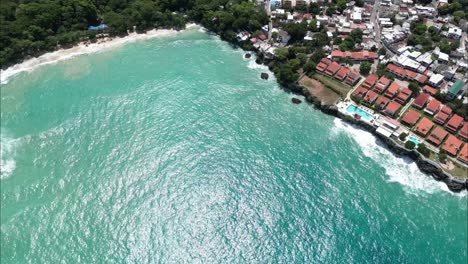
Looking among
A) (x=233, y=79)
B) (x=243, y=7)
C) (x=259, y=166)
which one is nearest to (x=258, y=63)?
(x=233, y=79)

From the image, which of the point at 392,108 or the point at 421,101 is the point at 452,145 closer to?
the point at 421,101

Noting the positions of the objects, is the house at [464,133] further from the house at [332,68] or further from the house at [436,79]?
the house at [332,68]

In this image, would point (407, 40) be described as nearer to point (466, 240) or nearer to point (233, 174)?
point (466, 240)

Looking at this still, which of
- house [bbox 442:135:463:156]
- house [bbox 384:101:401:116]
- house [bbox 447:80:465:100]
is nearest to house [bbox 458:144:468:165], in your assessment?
house [bbox 442:135:463:156]

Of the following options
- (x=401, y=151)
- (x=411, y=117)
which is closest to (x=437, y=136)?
(x=411, y=117)

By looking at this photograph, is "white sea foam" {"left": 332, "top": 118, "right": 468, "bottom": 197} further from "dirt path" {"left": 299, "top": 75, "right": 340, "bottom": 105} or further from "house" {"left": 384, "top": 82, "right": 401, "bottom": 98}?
"house" {"left": 384, "top": 82, "right": 401, "bottom": 98}

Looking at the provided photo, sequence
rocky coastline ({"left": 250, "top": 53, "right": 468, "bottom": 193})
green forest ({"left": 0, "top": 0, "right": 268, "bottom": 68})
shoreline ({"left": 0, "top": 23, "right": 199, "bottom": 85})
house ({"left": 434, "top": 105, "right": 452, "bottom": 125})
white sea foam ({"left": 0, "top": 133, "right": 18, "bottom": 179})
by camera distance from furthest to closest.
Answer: green forest ({"left": 0, "top": 0, "right": 268, "bottom": 68}), shoreline ({"left": 0, "top": 23, "right": 199, "bottom": 85}), house ({"left": 434, "top": 105, "right": 452, "bottom": 125}), white sea foam ({"left": 0, "top": 133, "right": 18, "bottom": 179}), rocky coastline ({"left": 250, "top": 53, "right": 468, "bottom": 193})

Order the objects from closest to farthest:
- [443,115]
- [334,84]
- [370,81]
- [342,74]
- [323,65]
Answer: [443,115] < [370,81] < [334,84] < [342,74] < [323,65]
